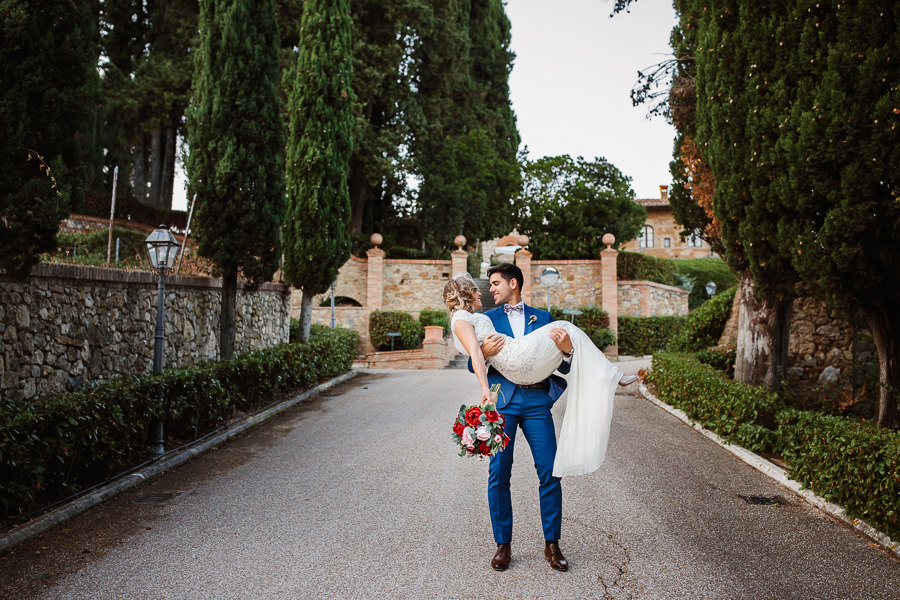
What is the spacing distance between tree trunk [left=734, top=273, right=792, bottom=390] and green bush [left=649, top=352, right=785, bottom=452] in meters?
0.47

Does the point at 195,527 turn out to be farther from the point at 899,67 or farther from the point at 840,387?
the point at 840,387

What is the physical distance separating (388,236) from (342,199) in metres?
12.5

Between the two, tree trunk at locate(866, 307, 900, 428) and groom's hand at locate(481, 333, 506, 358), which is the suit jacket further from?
tree trunk at locate(866, 307, 900, 428)

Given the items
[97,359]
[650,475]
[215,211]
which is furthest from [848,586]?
[215,211]

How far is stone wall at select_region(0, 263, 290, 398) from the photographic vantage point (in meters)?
5.94

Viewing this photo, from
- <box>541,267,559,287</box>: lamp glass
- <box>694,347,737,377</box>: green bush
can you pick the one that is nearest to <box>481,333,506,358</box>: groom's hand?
<box>694,347,737,377</box>: green bush

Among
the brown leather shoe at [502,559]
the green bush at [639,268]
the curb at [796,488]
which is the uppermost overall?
the green bush at [639,268]

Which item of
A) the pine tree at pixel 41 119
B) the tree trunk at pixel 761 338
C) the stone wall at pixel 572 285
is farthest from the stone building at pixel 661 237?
the pine tree at pixel 41 119

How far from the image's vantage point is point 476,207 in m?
26.9

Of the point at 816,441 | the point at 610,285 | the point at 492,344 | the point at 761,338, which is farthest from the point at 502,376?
the point at 610,285

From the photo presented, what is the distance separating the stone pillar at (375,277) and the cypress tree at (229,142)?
44.0 ft

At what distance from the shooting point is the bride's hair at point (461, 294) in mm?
3549

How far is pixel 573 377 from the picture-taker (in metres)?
3.77

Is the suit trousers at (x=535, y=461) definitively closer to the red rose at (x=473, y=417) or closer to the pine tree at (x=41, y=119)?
the red rose at (x=473, y=417)
